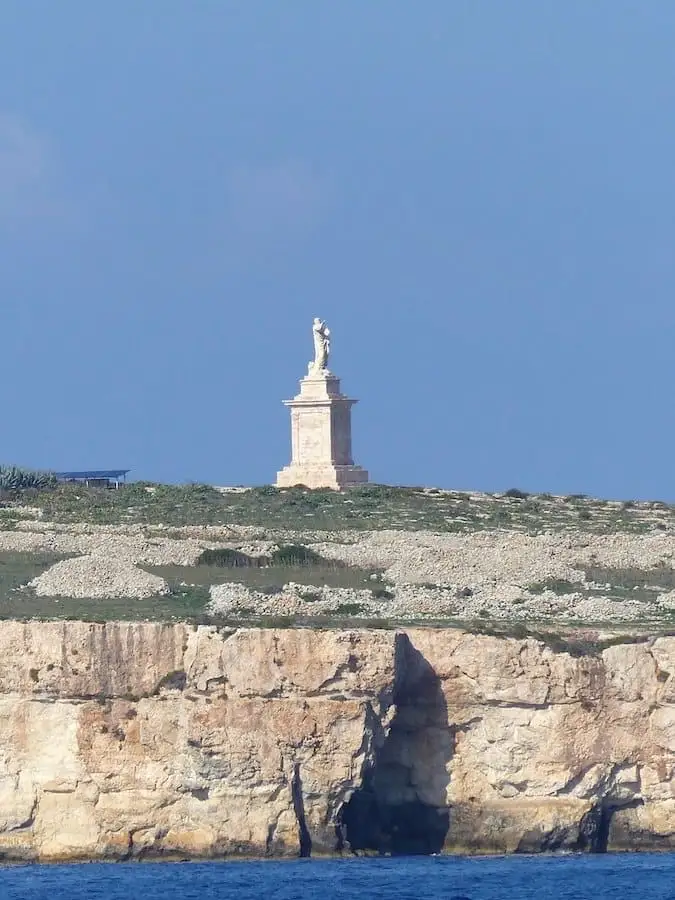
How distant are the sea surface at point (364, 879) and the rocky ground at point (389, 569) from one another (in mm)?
5447

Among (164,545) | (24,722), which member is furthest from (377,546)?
(24,722)

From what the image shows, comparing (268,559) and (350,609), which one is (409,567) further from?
(350,609)

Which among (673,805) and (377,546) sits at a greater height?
(377,546)

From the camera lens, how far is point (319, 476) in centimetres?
6212

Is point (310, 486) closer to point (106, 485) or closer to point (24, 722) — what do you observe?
point (106, 485)

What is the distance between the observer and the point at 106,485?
6588cm

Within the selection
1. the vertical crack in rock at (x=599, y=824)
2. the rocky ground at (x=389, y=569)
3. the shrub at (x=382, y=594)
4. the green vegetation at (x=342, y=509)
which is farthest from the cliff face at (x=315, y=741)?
the green vegetation at (x=342, y=509)

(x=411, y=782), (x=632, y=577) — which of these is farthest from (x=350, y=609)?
(x=632, y=577)

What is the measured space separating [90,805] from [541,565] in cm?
1388

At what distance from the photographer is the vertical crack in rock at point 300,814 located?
36219 mm

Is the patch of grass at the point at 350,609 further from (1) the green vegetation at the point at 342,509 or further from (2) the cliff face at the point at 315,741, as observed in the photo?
(1) the green vegetation at the point at 342,509

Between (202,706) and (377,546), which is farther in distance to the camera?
(377,546)

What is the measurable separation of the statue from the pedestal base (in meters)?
2.50

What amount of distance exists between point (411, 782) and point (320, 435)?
24449 millimetres
